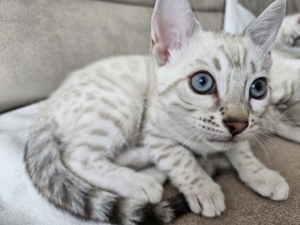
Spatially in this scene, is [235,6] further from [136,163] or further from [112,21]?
[136,163]

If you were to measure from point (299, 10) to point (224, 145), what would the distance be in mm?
2002

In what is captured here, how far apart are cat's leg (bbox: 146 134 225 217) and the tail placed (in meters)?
0.05

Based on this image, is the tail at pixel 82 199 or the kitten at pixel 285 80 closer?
the tail at pixel 82 199

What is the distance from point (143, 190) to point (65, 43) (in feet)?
2.97

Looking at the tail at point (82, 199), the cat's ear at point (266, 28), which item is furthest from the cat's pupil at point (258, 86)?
the tail at point (82, 199)

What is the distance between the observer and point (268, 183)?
0.81 m

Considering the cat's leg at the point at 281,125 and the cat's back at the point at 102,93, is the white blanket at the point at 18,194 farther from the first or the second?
the cat's leg at the point at 281,125

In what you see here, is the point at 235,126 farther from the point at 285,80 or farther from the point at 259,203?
the point at 285,80

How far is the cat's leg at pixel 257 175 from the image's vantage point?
79cm

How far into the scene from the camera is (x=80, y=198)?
0.78m

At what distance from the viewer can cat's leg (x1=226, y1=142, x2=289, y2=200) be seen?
79cm

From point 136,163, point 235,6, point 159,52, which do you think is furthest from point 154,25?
point 235,6

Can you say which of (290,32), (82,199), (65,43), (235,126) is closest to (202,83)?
(235,126)

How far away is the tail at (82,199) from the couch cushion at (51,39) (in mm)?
495
